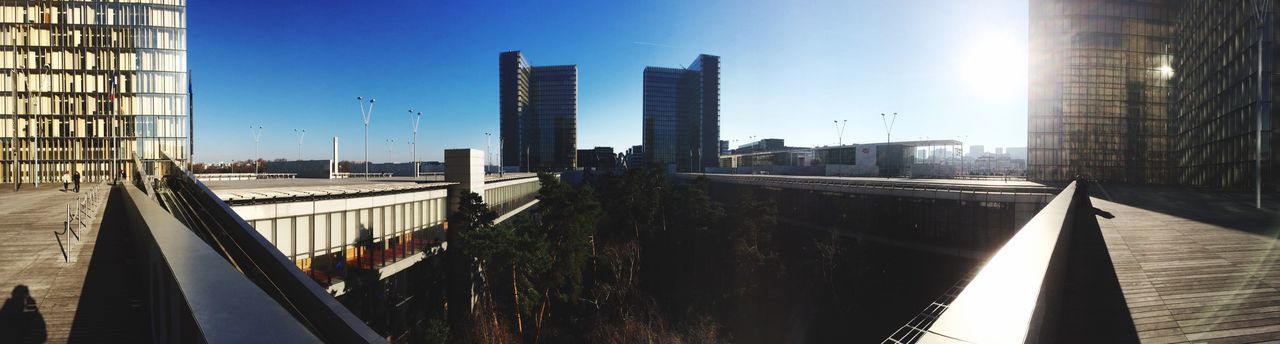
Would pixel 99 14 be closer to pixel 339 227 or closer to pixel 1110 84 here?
pixel 339 227

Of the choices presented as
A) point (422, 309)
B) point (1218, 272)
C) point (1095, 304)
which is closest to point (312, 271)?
point (422, 309)

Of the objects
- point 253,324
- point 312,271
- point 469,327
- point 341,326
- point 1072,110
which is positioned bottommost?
point 469,327

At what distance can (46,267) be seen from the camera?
7543 millimetres

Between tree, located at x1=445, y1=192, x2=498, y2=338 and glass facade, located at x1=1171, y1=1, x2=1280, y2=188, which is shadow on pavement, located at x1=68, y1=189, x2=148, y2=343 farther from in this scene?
glass facade, located at x1=1171, y1=1, x2=1280, y2=188

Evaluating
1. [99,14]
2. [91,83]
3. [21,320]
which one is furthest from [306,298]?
[99,14]

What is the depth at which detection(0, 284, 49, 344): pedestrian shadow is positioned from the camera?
520cm

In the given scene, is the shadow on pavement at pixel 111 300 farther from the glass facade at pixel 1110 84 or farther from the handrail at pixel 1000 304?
the glass facade at pixel 1110 84

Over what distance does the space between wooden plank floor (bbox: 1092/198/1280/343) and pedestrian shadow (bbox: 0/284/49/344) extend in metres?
12.5

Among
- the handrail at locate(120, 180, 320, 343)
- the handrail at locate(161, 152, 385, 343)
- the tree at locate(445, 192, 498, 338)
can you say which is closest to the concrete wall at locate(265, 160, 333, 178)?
the tree at locate(445, 192, 498, 338)

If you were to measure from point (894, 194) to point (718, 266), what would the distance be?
1509 cm

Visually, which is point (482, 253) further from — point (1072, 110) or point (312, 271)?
point (1072, 110)

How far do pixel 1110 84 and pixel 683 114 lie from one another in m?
130

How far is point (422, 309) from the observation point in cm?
2536

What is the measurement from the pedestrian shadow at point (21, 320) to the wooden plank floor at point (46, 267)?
0.06 metres
